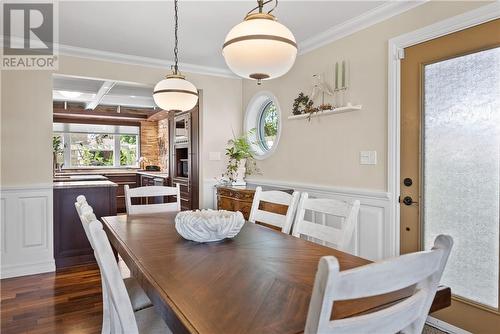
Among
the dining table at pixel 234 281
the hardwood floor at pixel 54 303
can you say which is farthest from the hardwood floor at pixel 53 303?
the dining table at pixel 234 281

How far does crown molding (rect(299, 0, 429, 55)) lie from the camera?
2.58 m

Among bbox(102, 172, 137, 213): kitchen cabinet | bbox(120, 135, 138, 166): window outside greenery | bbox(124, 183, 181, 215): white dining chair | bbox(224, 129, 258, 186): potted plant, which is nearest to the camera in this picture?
bbox(124, 183, 181, 215): white dining chair

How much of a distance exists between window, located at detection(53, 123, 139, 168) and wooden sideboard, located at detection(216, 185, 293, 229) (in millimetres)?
5097

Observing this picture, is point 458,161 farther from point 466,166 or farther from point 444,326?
point 444,326

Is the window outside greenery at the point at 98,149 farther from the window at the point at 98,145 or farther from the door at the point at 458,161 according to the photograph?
the door at the point at 458,161

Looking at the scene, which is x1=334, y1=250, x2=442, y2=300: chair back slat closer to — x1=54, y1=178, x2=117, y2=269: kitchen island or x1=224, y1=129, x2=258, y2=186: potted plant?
x1=224, y1=129, x2=258, y2=186: potted plant

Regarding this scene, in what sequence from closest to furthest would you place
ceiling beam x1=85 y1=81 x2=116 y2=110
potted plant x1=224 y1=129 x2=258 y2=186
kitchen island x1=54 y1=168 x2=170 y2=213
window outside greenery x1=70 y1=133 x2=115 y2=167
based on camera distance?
potted plant x1=224 y1=129 x2=258 y2=186 < ceiling beam x1=85 y1=81 x2=116 y2=110 < kitchen island x1=54 y1=168 x2=170 y2=213 < window outside greenery x1=70 y1=133 x2=115 y2=167

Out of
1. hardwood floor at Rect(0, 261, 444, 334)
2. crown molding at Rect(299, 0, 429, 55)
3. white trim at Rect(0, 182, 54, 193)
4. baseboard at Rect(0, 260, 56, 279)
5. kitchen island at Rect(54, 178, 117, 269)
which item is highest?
crown molding at Rect(299, 0, 429, 55)

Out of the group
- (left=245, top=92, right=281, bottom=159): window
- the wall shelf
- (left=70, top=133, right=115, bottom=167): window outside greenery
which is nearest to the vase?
(left=245, top=92, right=281, bottom=159): window

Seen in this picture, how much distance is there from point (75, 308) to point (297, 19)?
318cm

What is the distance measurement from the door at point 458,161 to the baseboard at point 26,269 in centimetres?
360

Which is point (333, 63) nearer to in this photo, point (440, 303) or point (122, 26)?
point (122, 26)

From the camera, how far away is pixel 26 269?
11.3 feet

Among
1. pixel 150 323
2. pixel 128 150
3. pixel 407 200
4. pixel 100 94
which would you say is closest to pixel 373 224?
pixel 407 200
